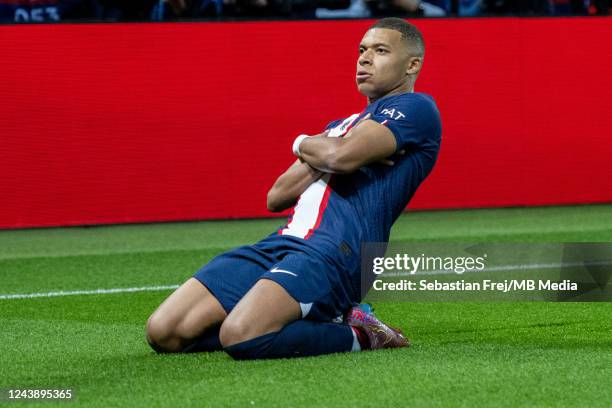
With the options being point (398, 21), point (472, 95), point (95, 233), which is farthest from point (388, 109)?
point (472, 95)

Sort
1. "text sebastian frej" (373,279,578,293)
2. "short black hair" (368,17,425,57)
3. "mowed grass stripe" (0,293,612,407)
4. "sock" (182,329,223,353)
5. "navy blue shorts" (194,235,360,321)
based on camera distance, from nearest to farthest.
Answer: "mowed grass stripe" (0,293,612,407) → "navy blue shorts" (194,235,360,321) → "sock" (182,329,223,353) → "short black hair" (368,17,425,57) → "text sebastian frej" (373,279,578,293)

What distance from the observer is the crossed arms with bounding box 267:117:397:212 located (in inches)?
218

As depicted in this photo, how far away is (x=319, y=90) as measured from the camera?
11.6 meters

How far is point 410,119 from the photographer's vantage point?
566cm

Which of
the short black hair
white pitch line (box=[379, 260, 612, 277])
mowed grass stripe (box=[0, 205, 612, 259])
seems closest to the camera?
the short black hair

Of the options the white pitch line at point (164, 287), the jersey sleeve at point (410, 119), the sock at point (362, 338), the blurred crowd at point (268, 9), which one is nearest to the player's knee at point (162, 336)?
the sock at point (362, 338)

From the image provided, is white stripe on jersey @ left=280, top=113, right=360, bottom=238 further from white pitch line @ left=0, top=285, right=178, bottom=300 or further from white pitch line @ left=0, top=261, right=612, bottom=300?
white pitch line @ left=0, top=285, right=178, bottom=300

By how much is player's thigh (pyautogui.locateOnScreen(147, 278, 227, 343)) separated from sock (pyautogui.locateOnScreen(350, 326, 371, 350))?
552mm

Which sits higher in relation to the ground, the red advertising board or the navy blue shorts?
the navy blue shorts

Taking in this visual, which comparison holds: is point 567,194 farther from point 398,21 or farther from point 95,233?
point 398,21

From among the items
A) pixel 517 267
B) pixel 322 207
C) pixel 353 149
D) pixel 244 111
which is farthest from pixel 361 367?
pixel 244 111

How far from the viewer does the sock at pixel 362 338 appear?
18.6 ft

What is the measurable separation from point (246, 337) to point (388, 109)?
1131 millimetres

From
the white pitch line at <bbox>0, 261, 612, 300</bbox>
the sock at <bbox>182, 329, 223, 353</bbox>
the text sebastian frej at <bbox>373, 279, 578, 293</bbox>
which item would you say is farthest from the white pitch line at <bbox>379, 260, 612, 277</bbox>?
the sock at <bbox>182, 329, 223, 353</bbox>
